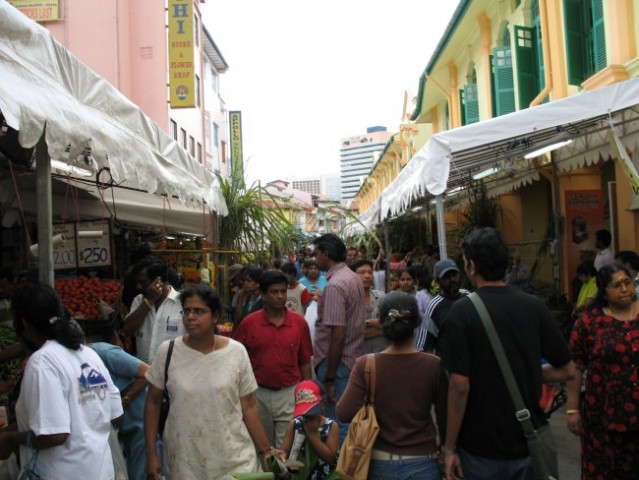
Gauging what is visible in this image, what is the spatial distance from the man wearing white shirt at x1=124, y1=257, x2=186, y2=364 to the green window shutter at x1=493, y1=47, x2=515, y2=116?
11.2 metres

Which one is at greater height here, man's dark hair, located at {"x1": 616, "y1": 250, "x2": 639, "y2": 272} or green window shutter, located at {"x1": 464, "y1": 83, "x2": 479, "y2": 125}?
green window shutter, located at {"x1": 464, "y1": 83, "x2": 479, "y2": 125}

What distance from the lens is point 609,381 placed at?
13.4 feet

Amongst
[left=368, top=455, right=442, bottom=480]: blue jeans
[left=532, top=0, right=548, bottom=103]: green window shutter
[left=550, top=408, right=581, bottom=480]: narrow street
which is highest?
[left=532, top=0, right=548, bottom=103]: green window shutter

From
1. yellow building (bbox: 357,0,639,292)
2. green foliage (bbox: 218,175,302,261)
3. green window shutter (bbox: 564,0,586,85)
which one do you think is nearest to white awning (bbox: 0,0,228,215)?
yellow building (bbox: 357,0,639,292)

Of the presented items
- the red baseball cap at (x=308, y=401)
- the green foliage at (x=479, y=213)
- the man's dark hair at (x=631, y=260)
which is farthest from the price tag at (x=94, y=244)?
the green foliage at (x=479, y=213)

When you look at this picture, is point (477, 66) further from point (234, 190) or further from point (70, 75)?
Result: point (70, 75)

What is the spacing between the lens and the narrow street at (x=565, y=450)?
5.59 metres

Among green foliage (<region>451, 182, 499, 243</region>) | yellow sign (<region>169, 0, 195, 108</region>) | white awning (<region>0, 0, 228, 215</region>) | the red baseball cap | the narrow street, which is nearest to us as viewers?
white awning (<region>0, 0, 228, 215</region>)

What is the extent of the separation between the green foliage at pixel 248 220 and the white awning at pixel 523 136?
194cm

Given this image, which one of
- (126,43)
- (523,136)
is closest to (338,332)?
(523,136)

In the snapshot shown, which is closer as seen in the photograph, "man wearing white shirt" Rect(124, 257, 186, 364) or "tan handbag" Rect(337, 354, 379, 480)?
"tan handbag" Rect(337, 354, 379, 480)

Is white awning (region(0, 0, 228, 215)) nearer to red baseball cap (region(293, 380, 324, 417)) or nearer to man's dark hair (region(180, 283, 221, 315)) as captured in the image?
man's dark hair (region(180, 283, 221, 315))

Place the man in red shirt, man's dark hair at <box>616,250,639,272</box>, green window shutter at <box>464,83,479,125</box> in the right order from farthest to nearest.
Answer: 1. green window shutter at <box>464,83,479,125</box>
2. man's dark hair at <box>616,250,639,272</box>
3. the man in red shirt

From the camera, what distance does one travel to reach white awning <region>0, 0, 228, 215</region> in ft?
10.9
